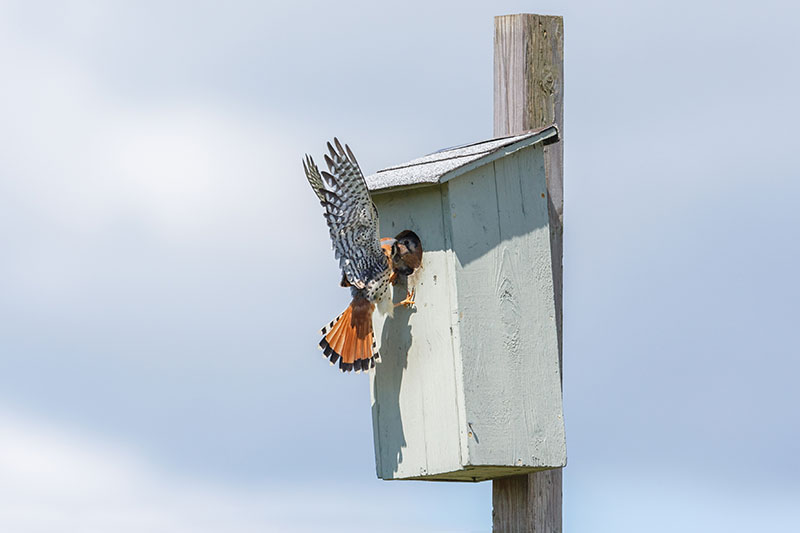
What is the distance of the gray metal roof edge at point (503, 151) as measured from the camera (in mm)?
6316

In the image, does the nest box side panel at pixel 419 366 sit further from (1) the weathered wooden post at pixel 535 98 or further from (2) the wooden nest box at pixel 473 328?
(1) the weathered wooden post at pixel 535 98

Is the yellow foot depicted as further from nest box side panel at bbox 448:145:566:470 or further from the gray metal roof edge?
the gray metal roof edge

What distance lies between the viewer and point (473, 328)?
6344mm

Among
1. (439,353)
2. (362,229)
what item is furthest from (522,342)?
(362,229)

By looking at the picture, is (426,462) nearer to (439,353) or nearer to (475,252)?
(439,353)

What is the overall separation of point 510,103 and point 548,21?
1.35 ft

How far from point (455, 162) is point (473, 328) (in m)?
0.72

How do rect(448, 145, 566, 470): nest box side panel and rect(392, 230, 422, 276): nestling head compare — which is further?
rect(392, 230, 422, 276): nestling head

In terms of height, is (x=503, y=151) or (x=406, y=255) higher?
(x=503, y=151)

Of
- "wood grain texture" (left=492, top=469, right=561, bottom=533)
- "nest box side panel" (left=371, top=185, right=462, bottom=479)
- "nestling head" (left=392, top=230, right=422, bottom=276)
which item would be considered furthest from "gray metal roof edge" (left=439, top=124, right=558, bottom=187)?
"wood grain texture" (left=492, top=469, right=561, bottom=533)

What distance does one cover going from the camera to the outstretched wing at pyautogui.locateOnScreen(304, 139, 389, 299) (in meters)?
6.20

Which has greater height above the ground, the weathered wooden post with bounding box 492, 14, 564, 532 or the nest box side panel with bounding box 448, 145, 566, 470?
the weathered wooden post with bounding box 492, 14, 564, 532

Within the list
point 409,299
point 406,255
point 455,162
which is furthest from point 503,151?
point 409,299

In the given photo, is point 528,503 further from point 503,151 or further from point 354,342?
point 503,151
